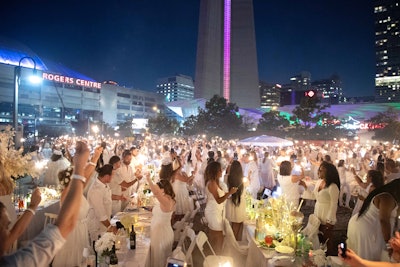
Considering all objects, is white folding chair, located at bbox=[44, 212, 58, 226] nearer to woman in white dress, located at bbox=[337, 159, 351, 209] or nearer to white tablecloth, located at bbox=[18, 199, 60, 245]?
white tablecloth, located at bbox=[18, 199, 60, 245]

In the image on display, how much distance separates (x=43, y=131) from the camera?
5641 centimetres

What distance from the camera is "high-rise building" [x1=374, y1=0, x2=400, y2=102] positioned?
109188mm

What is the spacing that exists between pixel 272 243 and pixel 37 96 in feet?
237

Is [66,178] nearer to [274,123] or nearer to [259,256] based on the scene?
[259,256]

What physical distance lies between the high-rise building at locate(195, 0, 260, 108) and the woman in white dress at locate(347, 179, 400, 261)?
77.8 meters

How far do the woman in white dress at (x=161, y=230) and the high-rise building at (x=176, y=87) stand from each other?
16839 centimetres

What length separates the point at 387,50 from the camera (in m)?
113

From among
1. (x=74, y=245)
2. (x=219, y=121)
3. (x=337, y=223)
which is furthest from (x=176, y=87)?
(x=74, y=245)

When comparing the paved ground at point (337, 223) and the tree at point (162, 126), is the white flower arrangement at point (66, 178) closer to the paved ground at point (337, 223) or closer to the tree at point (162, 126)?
the paved ground at point (337, 223)

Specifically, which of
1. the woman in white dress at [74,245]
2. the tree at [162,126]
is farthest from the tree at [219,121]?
the woman in white dress at [74,245]

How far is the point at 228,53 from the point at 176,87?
89541 mm

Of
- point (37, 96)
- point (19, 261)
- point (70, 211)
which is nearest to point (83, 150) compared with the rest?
point (70, 211)

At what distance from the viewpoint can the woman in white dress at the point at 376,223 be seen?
3830mm

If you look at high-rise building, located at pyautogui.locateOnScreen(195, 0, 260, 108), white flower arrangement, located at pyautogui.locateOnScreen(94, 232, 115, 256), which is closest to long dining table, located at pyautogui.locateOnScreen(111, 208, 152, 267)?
white flower arrangement, located at pyautogui.locateOnScreen(94, 232, 115, 256)
